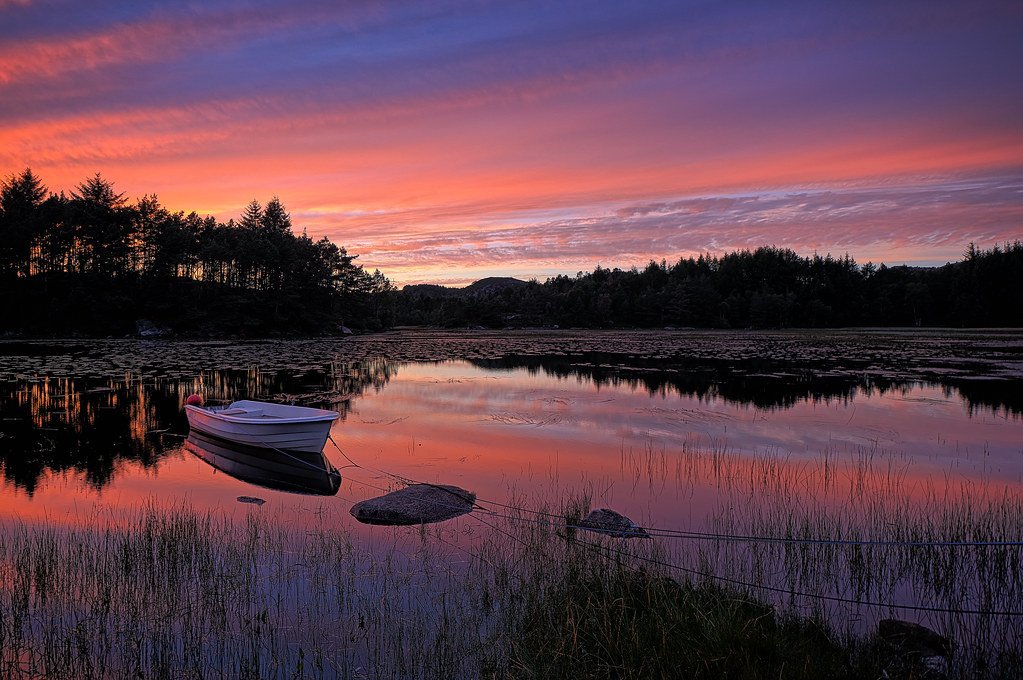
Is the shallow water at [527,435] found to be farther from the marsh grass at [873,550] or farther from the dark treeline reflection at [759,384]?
the marsh grass at [873,550]

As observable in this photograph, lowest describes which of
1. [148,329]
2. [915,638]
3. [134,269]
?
[915,638]

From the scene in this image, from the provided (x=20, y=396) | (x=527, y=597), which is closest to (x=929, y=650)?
(x=527, y=597)

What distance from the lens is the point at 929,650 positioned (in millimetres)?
6199

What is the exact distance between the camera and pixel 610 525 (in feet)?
32.9

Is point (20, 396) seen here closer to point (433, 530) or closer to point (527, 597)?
point (433, 530)

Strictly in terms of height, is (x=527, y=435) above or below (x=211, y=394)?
below

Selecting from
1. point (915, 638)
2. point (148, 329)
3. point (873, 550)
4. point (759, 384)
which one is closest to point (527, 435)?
point (873, 550)

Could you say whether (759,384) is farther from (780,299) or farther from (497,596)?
(780,299)

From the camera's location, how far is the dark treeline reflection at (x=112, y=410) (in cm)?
1559

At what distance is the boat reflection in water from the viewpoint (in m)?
13.7

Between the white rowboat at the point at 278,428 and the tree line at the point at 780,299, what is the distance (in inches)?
4698

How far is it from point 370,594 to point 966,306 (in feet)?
487

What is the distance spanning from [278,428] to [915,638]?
1393cm

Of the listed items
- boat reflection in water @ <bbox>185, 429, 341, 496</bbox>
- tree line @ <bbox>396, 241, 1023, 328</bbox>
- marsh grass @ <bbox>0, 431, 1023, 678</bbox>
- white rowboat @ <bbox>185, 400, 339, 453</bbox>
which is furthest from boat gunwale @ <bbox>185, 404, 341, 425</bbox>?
tree line @ <bbox>396, 241, 1023, 328</bbox>
